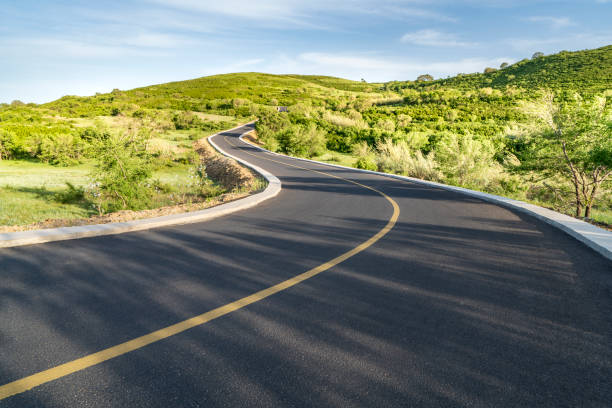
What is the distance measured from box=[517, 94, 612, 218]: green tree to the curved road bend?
704cm

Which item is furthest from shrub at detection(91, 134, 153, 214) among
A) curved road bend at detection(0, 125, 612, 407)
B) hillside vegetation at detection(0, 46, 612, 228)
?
curved road bend at detection(0, 125, 612, 407)

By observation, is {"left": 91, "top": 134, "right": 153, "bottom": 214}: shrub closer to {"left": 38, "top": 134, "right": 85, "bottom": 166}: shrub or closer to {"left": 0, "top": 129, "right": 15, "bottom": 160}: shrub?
{"left": 38, "top": 134, "right": 85, "bottom": 166}: shrub

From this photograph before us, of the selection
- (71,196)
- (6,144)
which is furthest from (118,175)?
(6,144)

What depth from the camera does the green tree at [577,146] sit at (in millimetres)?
10805

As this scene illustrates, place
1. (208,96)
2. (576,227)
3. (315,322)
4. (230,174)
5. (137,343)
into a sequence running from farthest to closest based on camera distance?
(208,96), (230,174), (576,227), (315,322), (137,343)

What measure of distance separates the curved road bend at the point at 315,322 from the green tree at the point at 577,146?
277 inches

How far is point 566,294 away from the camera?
379 centimetres

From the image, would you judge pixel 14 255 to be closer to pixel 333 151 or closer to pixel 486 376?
pixel 486 376

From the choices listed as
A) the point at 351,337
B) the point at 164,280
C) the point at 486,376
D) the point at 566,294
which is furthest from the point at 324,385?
the point at 566,294

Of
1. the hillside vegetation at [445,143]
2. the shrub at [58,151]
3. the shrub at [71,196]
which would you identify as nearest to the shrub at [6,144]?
the hillside vegetation at [445,143]

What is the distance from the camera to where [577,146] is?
11430 millimetres

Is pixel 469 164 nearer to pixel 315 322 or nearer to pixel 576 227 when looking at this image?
pixel 576 227

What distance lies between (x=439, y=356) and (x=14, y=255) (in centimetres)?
585

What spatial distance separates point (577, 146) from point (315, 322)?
12726 mm
